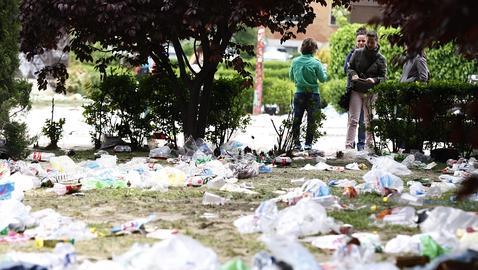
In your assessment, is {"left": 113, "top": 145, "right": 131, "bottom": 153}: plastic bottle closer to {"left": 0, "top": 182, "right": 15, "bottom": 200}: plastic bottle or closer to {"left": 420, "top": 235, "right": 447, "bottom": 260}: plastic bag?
{"left": 0, "top": 182, "right": 15, "bottom": 200}: plastic bottle

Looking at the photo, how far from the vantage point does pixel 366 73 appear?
12.1 meters

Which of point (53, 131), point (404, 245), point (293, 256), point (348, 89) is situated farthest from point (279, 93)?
point (293, 256)

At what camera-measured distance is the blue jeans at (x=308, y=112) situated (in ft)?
38.1

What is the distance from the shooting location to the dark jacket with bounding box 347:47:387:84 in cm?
1199

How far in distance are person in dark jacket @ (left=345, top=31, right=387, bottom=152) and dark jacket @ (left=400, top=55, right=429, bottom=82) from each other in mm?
330

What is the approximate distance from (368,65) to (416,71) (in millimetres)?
691

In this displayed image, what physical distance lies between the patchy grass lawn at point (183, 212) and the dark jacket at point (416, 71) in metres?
4.23

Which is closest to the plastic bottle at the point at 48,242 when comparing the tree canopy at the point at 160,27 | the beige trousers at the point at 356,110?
the tree canopy at the point at 160,27

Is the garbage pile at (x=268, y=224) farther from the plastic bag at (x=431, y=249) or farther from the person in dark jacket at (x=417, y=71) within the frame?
the person in dark jacket at (x=417, y=71)

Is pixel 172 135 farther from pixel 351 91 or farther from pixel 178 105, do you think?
pixel 351 91

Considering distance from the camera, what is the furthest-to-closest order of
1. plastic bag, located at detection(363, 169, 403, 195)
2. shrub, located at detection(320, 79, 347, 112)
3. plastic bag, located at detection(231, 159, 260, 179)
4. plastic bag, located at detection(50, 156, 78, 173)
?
1. shrub, located at detection(320, 79, 347, 112)
2. plastic bag, located at detection(50, 156, 78, 173)
3. plastic bag, located at detection(231, 159, 260, 179)
4. plastic bag, located at detection(363, 169, 403, 195)

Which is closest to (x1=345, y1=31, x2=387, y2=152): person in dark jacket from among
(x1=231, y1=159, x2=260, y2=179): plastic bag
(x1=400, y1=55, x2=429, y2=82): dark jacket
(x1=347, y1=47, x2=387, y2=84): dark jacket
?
(x1=347, y1=47, x2=387, y2=84): dark jacket

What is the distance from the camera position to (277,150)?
448 inches

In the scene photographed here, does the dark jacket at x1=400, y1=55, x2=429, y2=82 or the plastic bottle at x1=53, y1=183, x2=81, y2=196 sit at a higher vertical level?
the dark jacket at x1=400, y1=55, x2=429, y2=82
